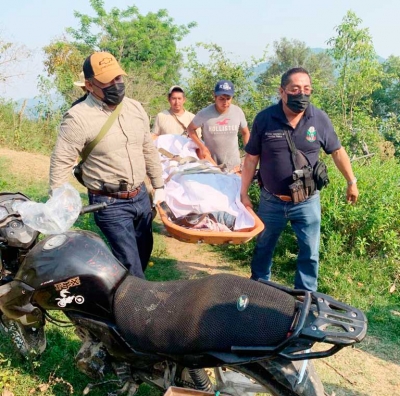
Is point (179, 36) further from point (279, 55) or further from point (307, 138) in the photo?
point (307, 138)

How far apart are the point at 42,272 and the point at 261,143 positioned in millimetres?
1987

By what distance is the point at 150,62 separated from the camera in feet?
99.9

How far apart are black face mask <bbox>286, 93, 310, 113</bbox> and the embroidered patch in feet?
0.53

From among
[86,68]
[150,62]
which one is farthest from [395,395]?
[150,62]

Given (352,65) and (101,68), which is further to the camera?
(352,65)

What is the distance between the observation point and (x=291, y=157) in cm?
332

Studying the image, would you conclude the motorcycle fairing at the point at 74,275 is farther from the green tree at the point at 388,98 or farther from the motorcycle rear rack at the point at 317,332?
the green tree at the point at 388,98

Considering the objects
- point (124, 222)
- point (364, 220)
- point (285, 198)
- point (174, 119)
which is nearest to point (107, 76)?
point (124, 222)

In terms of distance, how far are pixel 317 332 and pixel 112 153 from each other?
1.95 meters

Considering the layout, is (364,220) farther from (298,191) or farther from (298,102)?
(298,102)

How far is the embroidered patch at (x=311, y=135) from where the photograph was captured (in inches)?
129

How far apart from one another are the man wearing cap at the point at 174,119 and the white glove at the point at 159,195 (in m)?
2.35

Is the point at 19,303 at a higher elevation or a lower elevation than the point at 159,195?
lower

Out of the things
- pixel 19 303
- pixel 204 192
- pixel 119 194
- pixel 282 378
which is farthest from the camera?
pixel 204 192
